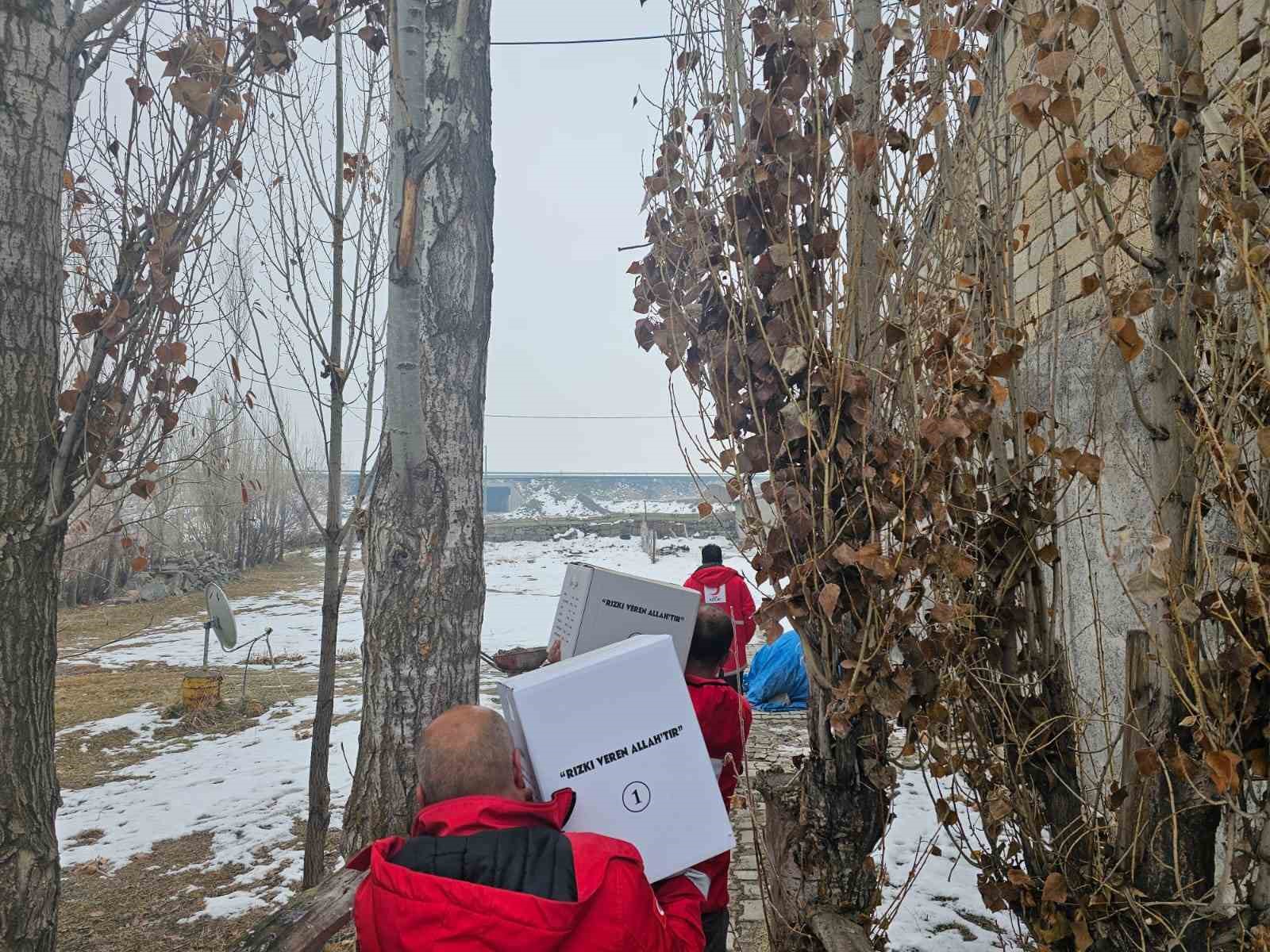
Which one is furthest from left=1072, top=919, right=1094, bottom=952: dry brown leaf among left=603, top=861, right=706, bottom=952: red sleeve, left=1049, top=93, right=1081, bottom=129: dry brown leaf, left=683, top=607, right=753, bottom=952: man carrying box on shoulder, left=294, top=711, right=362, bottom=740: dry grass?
left=294, top=711, right=362, bottom=740: dry grass

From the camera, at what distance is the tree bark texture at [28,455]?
240cm

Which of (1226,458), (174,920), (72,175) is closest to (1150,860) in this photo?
(1226,458)

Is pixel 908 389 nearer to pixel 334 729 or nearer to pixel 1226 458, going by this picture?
pixel 1226 458

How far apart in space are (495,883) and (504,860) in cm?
4

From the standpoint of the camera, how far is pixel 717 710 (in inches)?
110

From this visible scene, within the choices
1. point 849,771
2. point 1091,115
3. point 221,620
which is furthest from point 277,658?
point 1091,115

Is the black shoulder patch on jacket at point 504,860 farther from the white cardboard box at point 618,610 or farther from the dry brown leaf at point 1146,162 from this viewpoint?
the dry brown leaf at point 1146,162

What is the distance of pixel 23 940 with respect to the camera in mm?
2367

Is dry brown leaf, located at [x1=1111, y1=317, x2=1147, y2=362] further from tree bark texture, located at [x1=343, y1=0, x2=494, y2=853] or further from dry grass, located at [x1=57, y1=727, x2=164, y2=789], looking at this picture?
dry grass, located at [x1=57, y1=727, x2=164, y2=789]

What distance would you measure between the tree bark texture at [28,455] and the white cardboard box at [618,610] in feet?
5.39

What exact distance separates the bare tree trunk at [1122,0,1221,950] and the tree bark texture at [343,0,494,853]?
82.0 inches

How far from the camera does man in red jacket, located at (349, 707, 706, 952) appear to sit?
1.45 meters

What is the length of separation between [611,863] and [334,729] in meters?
6.94

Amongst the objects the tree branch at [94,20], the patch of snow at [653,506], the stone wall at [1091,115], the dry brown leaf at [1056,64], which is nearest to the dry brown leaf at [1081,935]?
the stone wall at [1091,115]
